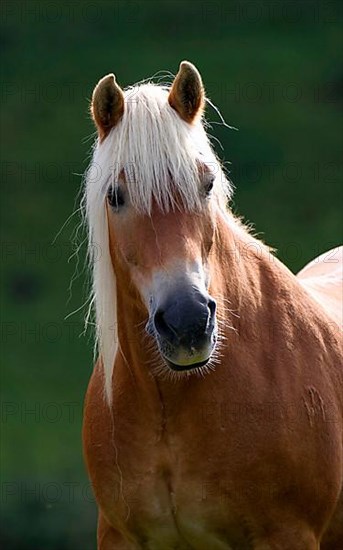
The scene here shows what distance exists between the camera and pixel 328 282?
5.15m

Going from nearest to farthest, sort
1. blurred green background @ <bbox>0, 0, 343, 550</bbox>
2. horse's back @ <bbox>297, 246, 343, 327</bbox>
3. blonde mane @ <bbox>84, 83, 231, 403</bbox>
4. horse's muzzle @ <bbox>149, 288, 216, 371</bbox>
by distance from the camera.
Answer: horse's muzzle @ <bbox>149, 288, 216, 371</bbox>
blonde mane @ <bbox>84, 83, 231, 403</bbox>
horse's back @ <bbox>297, 246, 343, 327</bbox>
blurred green background @ <bbox>0, 0, 343, 550</bbox>

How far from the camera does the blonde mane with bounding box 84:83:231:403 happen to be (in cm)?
385

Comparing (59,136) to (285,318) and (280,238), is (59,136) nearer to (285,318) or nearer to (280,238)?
(280,238)

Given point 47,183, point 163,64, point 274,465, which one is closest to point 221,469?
point 274,465

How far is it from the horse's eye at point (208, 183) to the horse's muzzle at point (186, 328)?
0.46 m

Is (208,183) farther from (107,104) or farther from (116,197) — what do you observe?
(107,104)

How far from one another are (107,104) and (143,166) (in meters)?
0.28

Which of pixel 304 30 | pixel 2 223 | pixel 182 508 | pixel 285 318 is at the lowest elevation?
pixel 2 223

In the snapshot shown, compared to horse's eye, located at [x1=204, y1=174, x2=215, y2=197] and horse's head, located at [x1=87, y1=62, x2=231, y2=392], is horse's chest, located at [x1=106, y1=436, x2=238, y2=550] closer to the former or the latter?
horse's head, located at [x1=87, y1=62, x2=231, y2=392]

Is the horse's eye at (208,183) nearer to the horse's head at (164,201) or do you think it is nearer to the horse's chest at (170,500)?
the horse's head at (164,201)

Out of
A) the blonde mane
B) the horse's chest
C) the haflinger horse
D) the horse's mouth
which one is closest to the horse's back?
the haflinger horse

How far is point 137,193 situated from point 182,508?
105cm

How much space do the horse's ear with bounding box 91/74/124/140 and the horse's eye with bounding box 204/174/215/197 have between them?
366mm

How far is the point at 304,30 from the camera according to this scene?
19422mm
